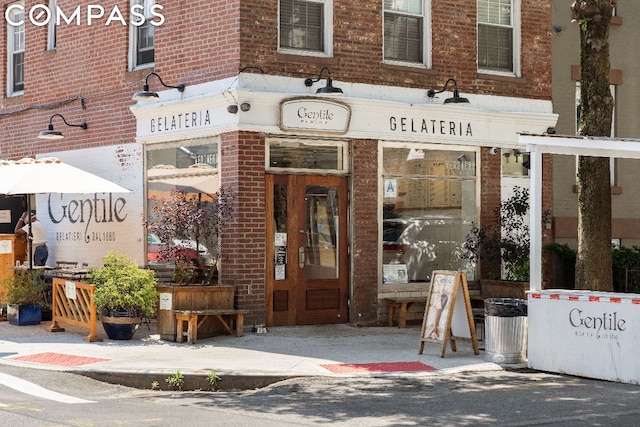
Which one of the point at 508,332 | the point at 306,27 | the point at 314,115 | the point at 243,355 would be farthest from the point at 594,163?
the point at 243,355

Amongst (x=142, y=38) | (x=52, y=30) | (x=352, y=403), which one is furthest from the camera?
(x=52, y=30)

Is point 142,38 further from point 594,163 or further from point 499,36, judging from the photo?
point 594,163

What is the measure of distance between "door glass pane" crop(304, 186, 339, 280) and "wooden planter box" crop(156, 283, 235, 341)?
63.4 inches

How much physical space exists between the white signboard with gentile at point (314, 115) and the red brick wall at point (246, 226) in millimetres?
514

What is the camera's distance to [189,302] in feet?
44.7

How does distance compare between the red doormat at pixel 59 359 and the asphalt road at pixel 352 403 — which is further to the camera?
the red doormat at pixel 59 359

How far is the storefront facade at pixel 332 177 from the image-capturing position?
1440cm

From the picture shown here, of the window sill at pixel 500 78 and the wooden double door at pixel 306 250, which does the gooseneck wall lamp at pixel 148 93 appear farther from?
the window sill at pixel 500 78

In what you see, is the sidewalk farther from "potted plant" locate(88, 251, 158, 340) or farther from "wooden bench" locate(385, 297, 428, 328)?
"wooden bench" locate(385, 297, 428, 328)

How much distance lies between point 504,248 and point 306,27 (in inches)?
190

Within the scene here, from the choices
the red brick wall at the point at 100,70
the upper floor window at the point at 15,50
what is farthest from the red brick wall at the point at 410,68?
the upper floor window at the point at 15,50

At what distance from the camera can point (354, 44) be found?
1536 cm

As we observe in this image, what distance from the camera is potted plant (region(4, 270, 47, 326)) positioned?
15195mm

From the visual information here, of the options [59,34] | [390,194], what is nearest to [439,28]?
[390,194]
